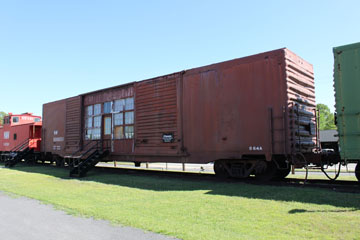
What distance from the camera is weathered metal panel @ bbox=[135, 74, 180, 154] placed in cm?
1150

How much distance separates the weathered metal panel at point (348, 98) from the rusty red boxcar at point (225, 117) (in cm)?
143

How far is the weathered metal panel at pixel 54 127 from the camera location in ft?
58.1

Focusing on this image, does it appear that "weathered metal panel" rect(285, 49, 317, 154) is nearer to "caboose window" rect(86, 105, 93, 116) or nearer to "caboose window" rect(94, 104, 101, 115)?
"caboose window" rect(94, 104, 101, 115)

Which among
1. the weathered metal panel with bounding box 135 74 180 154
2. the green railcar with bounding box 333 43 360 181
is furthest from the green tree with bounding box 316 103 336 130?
the green railcar with bounding box 333 43 360 181

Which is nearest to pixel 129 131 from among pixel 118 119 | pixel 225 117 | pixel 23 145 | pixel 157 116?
pixel 118 119

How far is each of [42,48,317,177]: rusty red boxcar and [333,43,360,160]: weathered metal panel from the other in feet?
4.69

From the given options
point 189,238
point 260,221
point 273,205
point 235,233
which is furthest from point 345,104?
point 189,238

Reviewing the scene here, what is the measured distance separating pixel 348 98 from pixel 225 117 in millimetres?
3865

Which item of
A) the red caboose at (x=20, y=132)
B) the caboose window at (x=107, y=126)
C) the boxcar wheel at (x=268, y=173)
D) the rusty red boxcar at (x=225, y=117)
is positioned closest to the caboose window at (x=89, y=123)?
the caboose window at (x=107, y=126)

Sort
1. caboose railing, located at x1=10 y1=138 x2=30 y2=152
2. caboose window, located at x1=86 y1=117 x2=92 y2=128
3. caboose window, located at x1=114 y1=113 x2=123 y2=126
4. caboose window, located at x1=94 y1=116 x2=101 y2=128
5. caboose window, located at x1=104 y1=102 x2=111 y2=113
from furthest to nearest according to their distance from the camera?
caboose railing, located at x1=10 y1=138 x2=30 y2=152, caboose window, located at x1=86 y1=117 x2=92 y2=128, caboose window, located at x1=94 y1=116 x2=101 y2=128, caboose window, located at x1=104 y1=102 x2=111 y2=113, caboose window, located at x1=114 y1=113 x2=123 y2=126

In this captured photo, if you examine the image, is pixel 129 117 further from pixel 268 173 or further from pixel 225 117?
pixel 268 173

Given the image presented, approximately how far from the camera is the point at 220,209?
586cm

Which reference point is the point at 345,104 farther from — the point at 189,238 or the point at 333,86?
the point at 189,238

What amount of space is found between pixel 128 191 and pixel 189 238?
4.59 m
